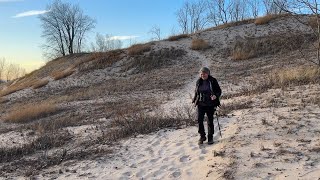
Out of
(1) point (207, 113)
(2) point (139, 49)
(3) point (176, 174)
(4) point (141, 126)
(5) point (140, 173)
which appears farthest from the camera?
(2) point (139, 49)

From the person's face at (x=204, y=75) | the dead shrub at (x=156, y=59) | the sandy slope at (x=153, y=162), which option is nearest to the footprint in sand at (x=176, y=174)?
the sandy slope at (x=153, y=162)

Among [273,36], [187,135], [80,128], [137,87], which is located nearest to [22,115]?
[80,128]

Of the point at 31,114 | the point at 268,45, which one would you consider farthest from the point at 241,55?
the point at 31,114

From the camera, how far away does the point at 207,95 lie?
27.1 ft

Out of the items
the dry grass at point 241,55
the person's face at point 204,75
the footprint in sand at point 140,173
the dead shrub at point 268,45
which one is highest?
the dead shrub at point 268,45

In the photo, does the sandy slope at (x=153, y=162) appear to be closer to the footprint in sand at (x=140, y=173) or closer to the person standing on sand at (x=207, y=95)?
the footprint in sand at (x=140, y=173)

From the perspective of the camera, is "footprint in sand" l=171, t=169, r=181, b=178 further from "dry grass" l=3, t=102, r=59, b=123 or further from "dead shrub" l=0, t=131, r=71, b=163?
"dry grass" l=3, t=102, r=59, b=123

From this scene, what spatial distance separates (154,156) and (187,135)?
1361 mm

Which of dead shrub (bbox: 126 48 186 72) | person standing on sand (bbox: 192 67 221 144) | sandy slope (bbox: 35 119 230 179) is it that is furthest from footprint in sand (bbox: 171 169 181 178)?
dead shrub (bbox: 126 48 186 72)

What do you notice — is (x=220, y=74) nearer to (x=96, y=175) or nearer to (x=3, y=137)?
(x=3, y=137)

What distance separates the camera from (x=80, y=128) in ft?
40.5

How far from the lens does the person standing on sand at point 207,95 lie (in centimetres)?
820

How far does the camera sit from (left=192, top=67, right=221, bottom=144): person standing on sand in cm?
820

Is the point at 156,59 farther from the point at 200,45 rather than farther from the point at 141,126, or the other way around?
the point at 141,126
